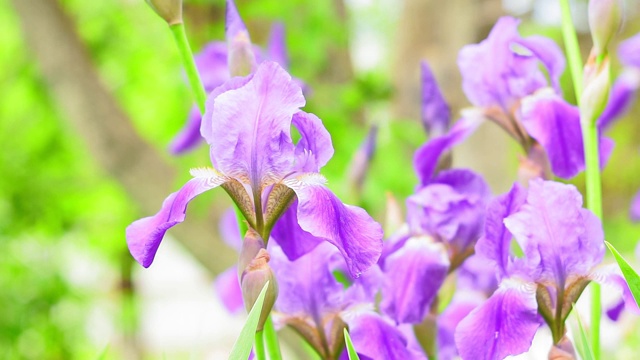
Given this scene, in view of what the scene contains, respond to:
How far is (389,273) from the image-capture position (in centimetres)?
43

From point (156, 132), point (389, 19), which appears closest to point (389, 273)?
point (156, 132)

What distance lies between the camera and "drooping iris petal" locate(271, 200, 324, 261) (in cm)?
39

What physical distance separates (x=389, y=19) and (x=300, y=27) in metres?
2.73

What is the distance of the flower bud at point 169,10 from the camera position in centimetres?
36

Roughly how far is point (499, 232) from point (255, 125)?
13 cm

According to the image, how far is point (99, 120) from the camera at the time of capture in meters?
1.82

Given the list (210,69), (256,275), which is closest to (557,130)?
(256,275)

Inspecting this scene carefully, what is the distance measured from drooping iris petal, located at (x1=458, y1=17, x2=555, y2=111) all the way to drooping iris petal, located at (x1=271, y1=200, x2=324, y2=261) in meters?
0.18

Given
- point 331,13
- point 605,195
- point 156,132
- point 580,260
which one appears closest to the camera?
point 580,260

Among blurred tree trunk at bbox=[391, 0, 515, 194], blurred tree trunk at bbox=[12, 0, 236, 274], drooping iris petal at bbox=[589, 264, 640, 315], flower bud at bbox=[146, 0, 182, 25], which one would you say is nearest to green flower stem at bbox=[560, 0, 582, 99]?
drooping iris petal at bbox=[589, 264, 640, 315]

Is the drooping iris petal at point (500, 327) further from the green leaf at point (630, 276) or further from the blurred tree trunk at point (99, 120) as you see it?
the blurred tree trunk at point (99, 120)

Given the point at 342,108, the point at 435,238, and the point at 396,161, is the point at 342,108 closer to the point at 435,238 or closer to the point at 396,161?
the point at 396,161

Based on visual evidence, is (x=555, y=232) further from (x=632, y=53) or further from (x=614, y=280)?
(x=632, y=53)

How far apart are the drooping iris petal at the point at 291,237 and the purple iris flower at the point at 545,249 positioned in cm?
9
